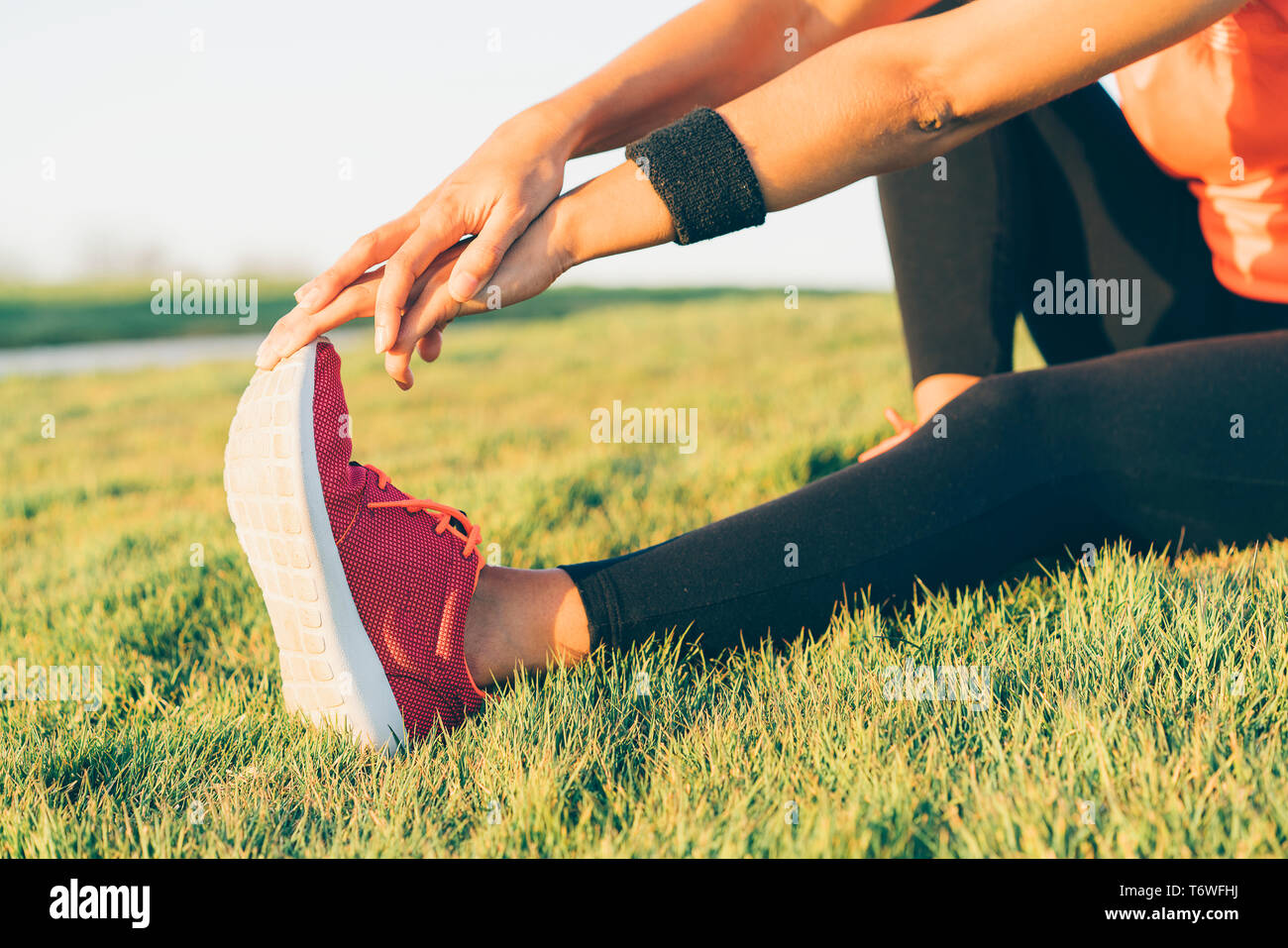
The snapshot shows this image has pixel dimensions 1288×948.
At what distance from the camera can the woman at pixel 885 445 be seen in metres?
1.25

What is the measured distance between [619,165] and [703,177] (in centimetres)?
15

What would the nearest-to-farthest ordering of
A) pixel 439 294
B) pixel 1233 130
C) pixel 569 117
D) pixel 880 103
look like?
pixel 880 103
pixel 439 294
pixel 569 117
pixel 1233 130

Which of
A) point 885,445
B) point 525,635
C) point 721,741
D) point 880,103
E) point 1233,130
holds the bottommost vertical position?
point 721,741

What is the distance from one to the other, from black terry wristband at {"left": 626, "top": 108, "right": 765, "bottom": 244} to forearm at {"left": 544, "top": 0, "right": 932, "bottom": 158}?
264 mm

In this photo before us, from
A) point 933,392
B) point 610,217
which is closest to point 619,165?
point 610,217

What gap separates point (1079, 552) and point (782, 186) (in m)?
0.92

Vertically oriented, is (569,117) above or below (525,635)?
above

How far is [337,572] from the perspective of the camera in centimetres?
136

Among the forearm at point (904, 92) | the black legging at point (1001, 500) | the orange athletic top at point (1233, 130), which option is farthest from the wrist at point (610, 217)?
the orange athletic top at point (1233, 130)

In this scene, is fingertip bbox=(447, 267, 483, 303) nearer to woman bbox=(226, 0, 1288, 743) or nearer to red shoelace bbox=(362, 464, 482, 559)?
woman bbox=(226, 0, 1288, 743)

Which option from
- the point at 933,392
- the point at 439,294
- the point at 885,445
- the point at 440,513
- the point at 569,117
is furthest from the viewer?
the point at 933,392

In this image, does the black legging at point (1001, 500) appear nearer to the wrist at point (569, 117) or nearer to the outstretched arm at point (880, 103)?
the outstretched arm at point (880, 103)

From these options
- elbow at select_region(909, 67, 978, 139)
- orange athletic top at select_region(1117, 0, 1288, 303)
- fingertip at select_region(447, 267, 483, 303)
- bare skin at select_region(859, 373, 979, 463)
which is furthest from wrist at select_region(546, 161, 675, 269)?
orange athletic top at select_region(1117, 0, 1288, 303)

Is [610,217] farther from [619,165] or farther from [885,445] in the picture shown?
[885,445]
